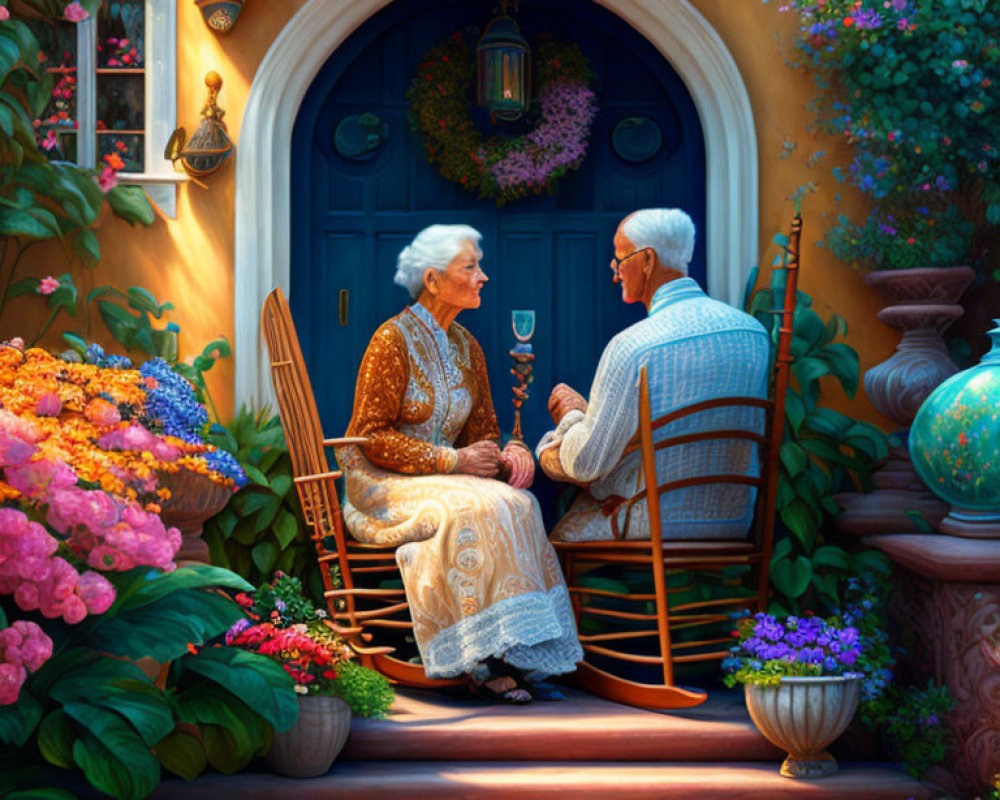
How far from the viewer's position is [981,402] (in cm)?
362

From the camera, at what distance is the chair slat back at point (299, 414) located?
4035 mm

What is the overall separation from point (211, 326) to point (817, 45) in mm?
2553

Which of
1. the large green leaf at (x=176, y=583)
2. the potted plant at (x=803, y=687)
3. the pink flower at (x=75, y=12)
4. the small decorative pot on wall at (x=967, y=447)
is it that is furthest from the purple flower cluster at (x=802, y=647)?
the pink flower at (x=75, y=12)

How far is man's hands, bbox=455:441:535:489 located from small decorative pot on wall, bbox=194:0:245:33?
6.23ft

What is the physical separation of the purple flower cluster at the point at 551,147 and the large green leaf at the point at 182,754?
249 cm

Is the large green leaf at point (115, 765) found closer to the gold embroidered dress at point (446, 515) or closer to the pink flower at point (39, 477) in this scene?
the pink flower at point (39, 477)

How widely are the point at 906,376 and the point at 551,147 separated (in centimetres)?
159

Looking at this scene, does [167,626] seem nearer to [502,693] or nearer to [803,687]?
[502,693]

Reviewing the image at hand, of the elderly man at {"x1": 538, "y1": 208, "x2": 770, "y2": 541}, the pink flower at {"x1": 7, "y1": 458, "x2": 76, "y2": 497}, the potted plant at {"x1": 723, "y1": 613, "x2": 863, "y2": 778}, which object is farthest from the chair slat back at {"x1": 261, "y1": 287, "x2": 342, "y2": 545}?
the potted plant at {"x1": 723, "y1": 613, "x2": 863, "y2": 778}

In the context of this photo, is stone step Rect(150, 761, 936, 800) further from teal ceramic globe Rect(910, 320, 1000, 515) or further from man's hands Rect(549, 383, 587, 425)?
man's hands Rect(549, 383, 587, 425)

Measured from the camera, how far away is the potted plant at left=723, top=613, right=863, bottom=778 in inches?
135

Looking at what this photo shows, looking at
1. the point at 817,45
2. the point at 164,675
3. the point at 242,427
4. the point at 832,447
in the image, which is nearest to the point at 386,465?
the point at 242,427

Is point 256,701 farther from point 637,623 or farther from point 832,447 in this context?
point 832,447

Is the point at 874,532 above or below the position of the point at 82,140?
below
